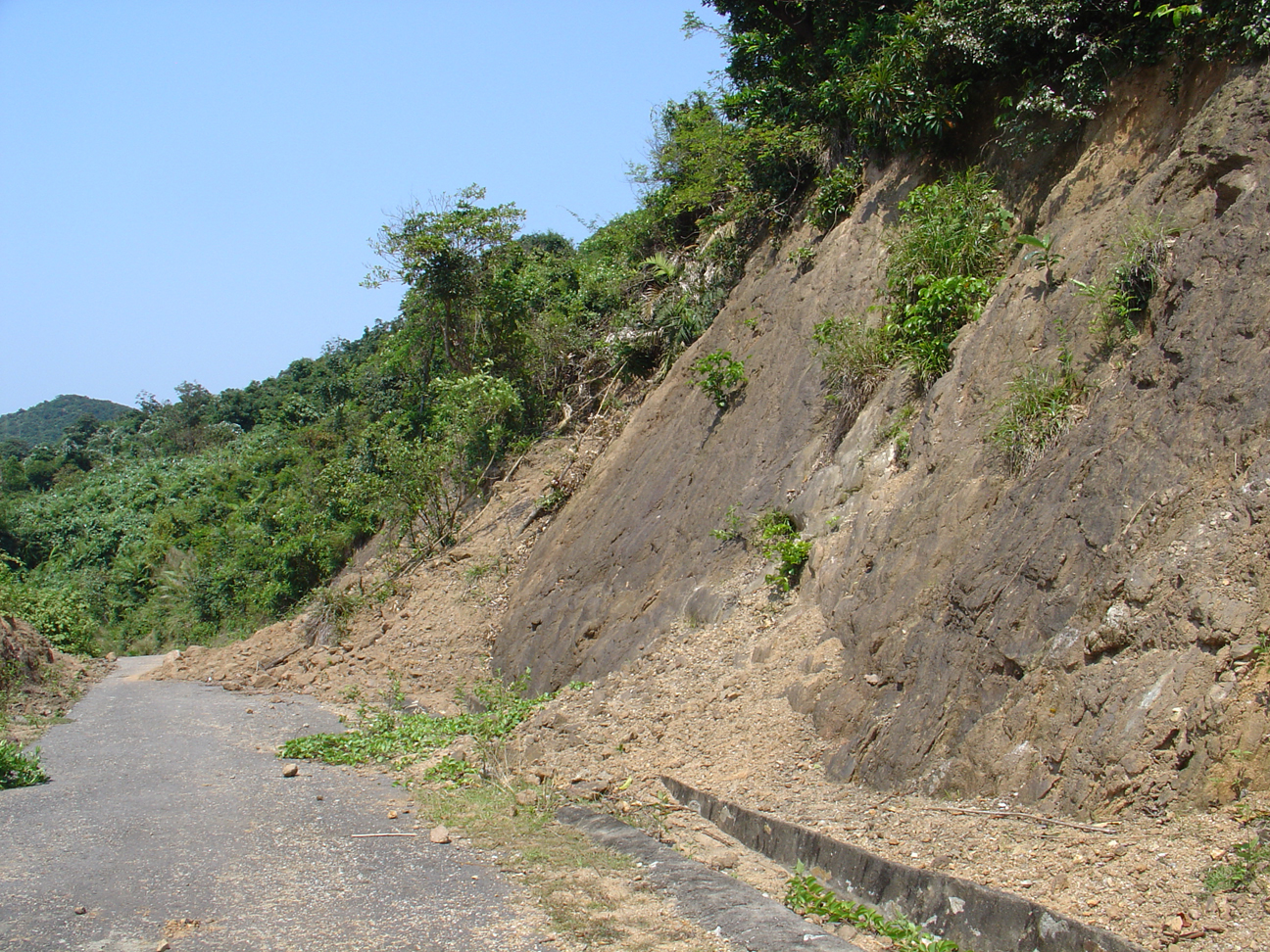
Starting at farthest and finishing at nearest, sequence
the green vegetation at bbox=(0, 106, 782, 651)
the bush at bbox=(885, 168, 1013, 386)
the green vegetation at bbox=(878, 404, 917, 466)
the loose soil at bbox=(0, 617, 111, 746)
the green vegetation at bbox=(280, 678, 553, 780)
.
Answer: the green vegetation at bbox=(0, 106, 782, 651), the loose soil at bbox=(0, 617, 111, 746), the green vegetation at bbox=(280, 678, 553, 780), the bush at bbox=(885, 168, 1013, 386), the green vegetation at bbox=(878, 404, 917, 466)

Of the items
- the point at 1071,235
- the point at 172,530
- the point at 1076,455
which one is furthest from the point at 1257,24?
the point at 172,530

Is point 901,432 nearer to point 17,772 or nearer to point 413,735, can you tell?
point 413,735

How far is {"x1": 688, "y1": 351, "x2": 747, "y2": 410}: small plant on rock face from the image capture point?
11.6 metres

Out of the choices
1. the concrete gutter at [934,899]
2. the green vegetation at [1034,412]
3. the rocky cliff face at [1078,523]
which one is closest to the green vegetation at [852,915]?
the concrete gutter at [934,899]

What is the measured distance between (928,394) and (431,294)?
13.4 m

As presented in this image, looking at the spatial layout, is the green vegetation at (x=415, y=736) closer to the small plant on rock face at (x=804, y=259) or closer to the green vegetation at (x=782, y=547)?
the green vegetation at (x=782, y=547)

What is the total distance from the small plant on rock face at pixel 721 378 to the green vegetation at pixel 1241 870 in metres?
8.60

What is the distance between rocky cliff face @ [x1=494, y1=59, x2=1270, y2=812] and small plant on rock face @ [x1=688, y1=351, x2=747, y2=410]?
1.57 meters

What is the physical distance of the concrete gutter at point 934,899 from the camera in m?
3.40

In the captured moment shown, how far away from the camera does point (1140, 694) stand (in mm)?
4332

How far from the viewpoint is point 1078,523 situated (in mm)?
5344

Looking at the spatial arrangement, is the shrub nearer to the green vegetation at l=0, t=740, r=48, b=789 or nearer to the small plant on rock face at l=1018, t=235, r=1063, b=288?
the small plant on rock face at l=1018, t=235, r=1063, b=288

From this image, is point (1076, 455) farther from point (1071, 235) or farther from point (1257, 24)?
point (1257, 24)

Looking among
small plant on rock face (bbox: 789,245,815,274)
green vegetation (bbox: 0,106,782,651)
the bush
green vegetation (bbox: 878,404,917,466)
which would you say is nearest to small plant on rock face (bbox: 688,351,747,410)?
green vegetation (bbox: 0,106,782,651)
